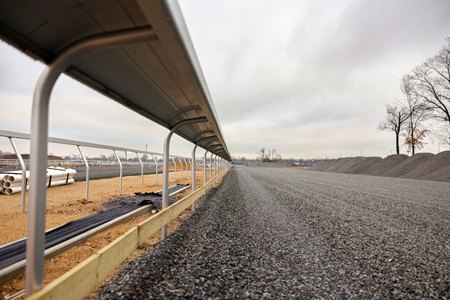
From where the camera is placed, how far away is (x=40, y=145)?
132 centimetres

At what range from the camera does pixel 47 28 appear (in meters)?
1.36

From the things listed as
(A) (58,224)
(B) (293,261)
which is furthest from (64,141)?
(B) (293,261)

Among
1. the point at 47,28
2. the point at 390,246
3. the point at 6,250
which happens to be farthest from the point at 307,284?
the point at 6,250

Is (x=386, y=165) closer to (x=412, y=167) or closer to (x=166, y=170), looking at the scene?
(x=412, y=167)

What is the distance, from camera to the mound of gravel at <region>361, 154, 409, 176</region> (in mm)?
27609

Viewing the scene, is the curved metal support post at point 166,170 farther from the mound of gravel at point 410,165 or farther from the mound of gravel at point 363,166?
the mound of gravel at point 363,166

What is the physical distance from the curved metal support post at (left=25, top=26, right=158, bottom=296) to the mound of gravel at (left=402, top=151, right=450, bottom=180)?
946 inches

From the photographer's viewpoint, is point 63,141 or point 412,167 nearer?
point 63,141

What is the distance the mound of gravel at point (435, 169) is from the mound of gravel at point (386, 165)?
4.17 meters

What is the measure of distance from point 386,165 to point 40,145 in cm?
3386

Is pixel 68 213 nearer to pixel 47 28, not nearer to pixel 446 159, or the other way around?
pixel 47 28

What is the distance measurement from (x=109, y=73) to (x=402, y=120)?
43.1m

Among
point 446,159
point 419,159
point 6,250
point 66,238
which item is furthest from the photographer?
point 419,159

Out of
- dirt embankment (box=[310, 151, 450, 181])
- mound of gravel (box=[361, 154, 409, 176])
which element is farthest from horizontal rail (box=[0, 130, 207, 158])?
mound of gravel (box=[361, 154, 409, 176])
